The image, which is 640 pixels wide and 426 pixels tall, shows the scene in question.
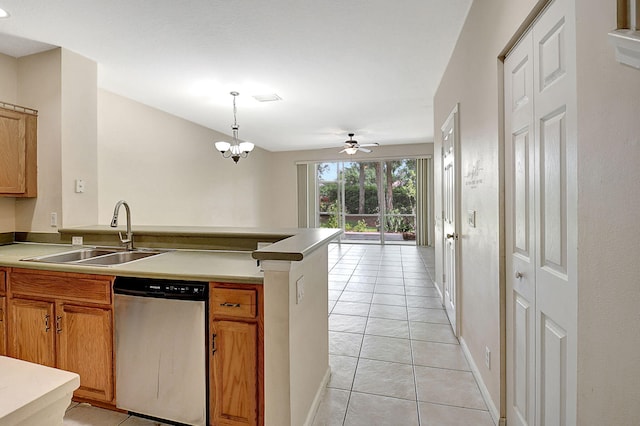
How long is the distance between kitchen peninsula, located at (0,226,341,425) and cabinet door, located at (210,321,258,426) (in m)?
0.08

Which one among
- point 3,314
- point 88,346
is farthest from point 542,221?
point 3,314

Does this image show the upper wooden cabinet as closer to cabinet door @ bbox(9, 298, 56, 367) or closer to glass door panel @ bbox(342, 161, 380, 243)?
cabinet door @ bbox(9, 298, 56, 367)

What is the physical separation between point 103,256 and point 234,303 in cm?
148

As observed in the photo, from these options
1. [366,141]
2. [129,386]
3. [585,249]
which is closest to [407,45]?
[585,249]

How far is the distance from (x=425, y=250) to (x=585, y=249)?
271 inches

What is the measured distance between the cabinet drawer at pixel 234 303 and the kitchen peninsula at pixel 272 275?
52 mm

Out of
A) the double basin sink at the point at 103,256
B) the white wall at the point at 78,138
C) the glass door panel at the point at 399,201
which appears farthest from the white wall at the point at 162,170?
the glass door panel at the point at 399,201

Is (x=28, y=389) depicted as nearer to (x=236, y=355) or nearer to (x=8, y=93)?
(x=236, y=355)

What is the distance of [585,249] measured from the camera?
95 centimetres

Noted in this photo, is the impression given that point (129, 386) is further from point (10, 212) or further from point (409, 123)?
point (409, 123)

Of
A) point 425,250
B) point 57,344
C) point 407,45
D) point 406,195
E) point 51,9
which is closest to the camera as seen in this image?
point 57,344

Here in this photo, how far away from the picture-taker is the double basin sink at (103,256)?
2.34 meters

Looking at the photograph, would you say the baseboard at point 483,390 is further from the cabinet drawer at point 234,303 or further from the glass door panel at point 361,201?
the glass door panel at point 361,201

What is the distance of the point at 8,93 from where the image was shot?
2.89 m
